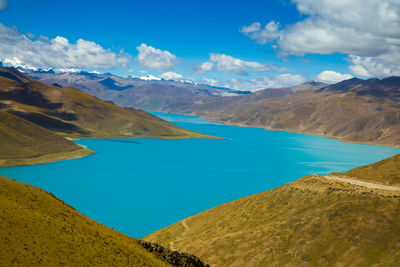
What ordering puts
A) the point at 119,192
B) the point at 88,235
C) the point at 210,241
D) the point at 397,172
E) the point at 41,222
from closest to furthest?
the point at 41,222, the point at 88,235, the point at 210,241, the point at 397,172, the point at 119,192

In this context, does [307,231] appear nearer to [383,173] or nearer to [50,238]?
[50,238]

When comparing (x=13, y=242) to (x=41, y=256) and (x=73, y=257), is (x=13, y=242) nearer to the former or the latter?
(x=41, y=256)

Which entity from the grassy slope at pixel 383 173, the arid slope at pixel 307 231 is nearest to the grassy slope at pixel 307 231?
the arid slope at pixel 307 231

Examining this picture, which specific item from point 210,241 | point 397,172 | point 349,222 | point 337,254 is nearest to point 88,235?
point 210,241

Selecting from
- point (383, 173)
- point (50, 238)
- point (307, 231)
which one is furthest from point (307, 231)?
point (383, 173)

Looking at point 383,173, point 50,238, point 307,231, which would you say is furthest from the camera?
point 383,173

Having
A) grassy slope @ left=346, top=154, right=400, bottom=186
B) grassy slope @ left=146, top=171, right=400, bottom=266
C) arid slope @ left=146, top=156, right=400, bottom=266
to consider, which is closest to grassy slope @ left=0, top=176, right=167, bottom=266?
arid slope @ left=146, top=156, right=400, bottom=266

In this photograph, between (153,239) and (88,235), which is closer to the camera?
(88,235)
